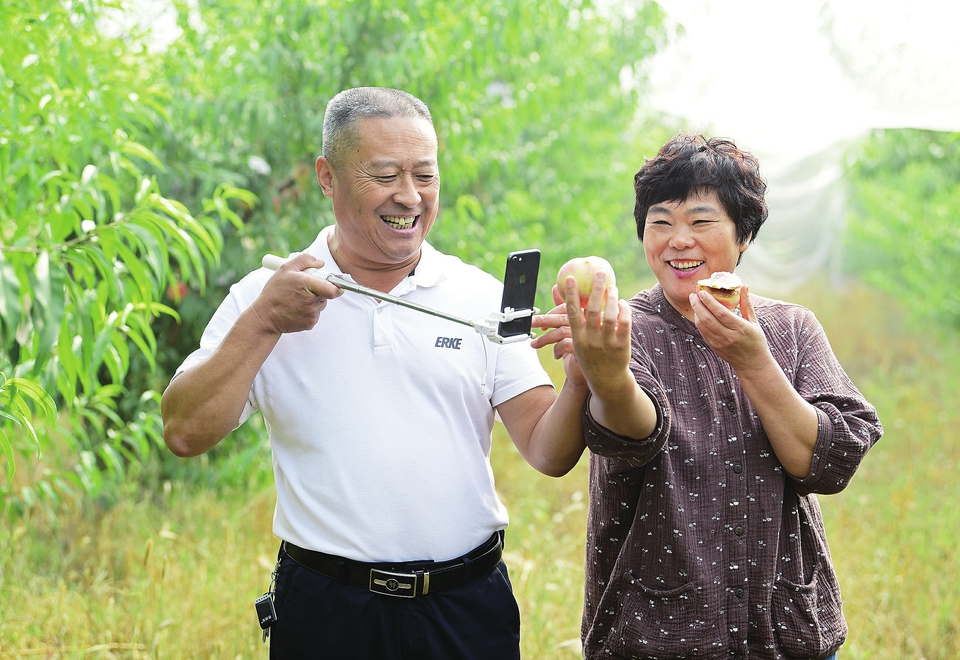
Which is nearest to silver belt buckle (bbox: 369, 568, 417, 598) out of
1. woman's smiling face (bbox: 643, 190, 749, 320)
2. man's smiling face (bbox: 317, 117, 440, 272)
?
man's smiling face (bbox: 317, 117, 440, 272)

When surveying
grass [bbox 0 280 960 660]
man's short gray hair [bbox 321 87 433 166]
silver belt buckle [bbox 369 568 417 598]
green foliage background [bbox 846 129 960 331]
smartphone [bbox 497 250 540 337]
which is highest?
green foliage background [bbox 846 129 960 331]

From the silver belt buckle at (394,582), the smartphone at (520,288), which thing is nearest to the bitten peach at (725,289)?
the smartphone at (520,288)

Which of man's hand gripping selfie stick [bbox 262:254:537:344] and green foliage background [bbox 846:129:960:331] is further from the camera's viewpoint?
green foliage background [bbox 846:129:960:331]

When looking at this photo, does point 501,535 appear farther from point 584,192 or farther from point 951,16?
point 584,192

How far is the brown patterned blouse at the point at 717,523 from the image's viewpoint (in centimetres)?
184

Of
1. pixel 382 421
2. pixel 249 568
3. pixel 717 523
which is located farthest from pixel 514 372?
pixel 249 568

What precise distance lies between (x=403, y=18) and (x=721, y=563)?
124 inches

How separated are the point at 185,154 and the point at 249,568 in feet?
6.71

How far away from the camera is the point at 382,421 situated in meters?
1.99

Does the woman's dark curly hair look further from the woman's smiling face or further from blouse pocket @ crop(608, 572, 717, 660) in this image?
blouse pocket @ crop(608, 572, 717, 660)

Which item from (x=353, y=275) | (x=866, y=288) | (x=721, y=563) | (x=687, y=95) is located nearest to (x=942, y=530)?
(x=687, y=95)

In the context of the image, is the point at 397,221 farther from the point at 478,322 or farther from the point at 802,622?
the point at 802,622

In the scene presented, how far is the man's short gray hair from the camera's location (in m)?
2.03

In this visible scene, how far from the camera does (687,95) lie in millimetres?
4113
